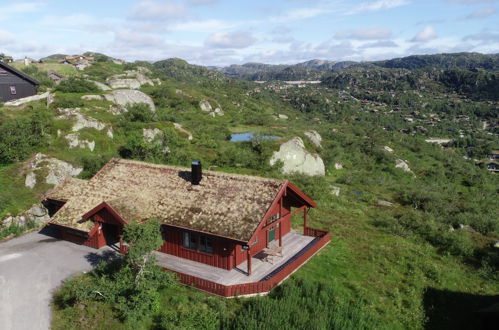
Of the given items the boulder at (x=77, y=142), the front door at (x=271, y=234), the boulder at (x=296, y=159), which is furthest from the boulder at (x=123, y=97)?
the front door at (x=271, y=234)

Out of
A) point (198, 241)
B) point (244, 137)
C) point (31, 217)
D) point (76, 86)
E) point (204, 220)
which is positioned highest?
point (76, 86)

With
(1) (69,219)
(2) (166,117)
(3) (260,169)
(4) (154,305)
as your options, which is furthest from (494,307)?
(2) (166,117)

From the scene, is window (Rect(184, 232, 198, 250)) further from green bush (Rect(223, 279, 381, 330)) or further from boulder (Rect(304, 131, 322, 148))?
boulder (Rect(304, 131, 322, 148))

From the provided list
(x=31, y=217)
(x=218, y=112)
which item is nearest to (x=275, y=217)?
(x=31, y=217)

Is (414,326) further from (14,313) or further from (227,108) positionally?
(227,108)

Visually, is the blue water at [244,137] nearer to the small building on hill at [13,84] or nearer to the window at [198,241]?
the small building on hill at [13,84]

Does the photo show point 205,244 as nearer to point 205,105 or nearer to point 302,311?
point 302,311
